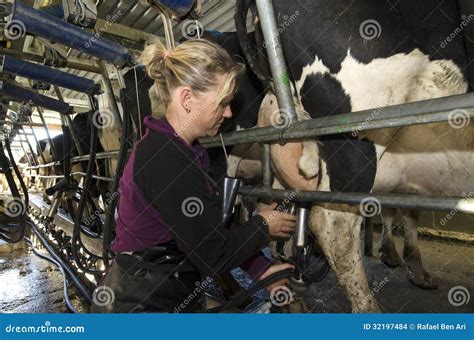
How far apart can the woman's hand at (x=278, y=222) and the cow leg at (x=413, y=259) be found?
5.90 feet

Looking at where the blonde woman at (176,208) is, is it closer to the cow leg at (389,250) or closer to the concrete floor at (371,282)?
the concrete floor at (371,282)

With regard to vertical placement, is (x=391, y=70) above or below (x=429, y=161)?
above

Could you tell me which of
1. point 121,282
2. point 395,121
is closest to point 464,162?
point 395,121

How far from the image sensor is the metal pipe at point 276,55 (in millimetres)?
1110

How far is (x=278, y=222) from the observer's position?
1.25 m

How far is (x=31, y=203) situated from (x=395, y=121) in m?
7.15

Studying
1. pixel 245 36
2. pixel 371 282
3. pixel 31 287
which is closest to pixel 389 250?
pixel 371 282

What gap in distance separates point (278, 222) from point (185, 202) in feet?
1.35

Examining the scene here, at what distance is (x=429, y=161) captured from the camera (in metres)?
1.83

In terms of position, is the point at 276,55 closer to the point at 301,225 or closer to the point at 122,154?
the point at 301,225

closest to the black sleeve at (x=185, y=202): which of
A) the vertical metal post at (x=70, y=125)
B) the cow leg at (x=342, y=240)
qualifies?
the cow leg at (x=342, y=240)

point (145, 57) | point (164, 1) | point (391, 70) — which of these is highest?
point (164, 1)
